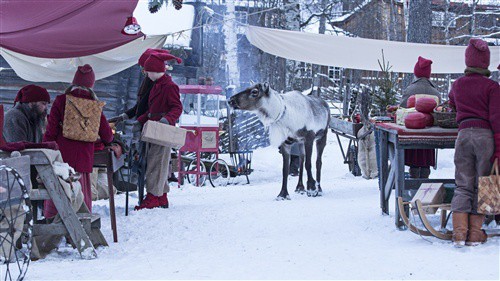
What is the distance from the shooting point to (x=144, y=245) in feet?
22.4

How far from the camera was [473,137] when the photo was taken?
6340mm

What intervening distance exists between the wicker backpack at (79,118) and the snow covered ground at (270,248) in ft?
3.32

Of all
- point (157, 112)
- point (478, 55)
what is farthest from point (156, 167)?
point (478, 55)

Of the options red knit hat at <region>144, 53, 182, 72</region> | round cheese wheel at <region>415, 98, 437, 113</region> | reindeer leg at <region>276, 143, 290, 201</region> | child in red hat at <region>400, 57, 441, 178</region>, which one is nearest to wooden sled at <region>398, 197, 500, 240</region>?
round cheese wheel at <region>415, 98, 437, 113</region>

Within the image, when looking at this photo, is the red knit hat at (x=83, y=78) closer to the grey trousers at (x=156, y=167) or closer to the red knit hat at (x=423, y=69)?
the grey trousers at (x=156, y=167)

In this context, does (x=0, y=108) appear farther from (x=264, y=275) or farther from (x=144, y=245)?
(x=264, y=275)

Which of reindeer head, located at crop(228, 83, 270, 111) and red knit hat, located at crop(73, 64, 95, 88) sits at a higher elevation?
red knit hat, located at crop(73, 64, 95, 88)

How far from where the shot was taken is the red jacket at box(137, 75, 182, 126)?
358 inches

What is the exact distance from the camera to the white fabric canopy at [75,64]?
1304 centimetres

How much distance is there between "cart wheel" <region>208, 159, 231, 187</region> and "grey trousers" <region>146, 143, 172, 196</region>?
18.0ft

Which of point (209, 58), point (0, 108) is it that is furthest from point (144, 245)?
point (209, 58)

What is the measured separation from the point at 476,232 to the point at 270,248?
1716mm

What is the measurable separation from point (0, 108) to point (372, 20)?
2958 cm

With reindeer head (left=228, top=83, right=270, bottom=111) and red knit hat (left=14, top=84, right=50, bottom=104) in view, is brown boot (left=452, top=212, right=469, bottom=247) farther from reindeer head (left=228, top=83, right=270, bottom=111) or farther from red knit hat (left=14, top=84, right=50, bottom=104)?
reindeer head (left=228, top=83, right=270, bottom=111)
